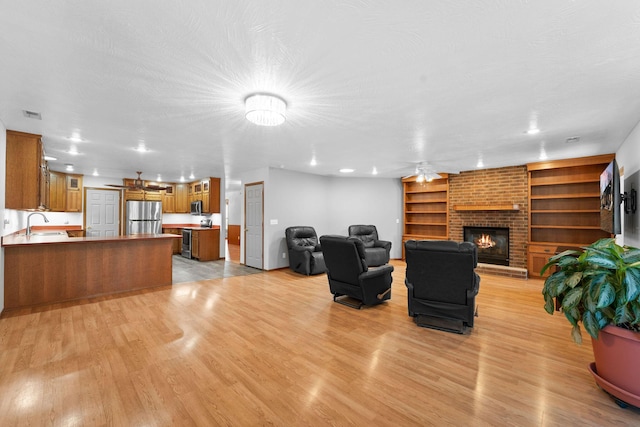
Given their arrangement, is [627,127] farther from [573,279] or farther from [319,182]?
[319,182]

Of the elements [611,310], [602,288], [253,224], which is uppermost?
[253,224]

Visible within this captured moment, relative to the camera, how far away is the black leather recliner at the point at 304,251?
6004 mm

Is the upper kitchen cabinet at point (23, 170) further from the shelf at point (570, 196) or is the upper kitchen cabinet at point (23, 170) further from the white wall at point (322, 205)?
the shelf at point (570, 196)

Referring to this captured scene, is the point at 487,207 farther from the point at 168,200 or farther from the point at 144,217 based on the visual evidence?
the point at 144,217

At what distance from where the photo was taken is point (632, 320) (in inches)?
71.9

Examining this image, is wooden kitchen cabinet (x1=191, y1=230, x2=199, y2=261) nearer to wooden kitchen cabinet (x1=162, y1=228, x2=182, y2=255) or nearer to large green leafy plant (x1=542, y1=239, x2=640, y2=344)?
wooden kitchen cabinet (x1=162, y1=228, x2=182, y2=255)

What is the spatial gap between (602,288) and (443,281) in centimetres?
137

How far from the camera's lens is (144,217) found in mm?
8141

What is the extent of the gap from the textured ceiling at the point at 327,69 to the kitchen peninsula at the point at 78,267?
1603mm

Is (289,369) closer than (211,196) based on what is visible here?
Yes

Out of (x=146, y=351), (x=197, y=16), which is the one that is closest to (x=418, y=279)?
(x=146, y=351)

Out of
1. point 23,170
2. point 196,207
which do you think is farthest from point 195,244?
point 23,170

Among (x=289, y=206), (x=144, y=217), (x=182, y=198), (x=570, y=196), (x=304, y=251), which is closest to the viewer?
(x=570, y=196)

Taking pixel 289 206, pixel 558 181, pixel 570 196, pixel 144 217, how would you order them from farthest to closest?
pixel 144 217, pixel 289 206, pixel 558 181, pixel 570 196
